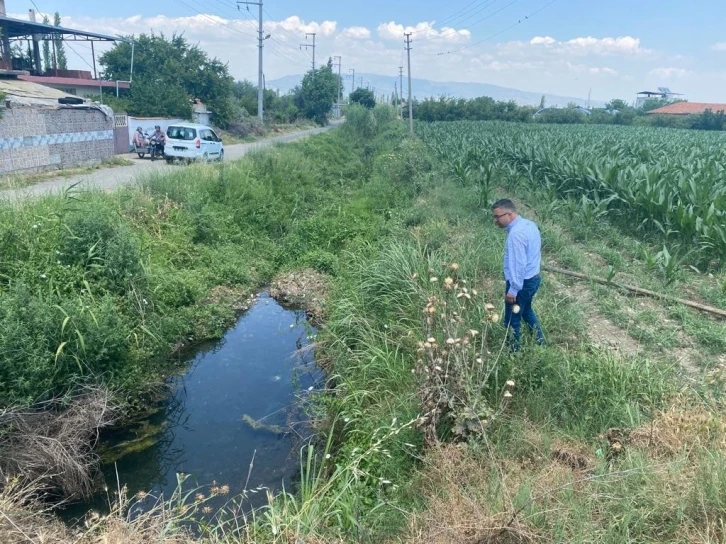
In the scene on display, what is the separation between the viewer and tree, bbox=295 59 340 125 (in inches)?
2169

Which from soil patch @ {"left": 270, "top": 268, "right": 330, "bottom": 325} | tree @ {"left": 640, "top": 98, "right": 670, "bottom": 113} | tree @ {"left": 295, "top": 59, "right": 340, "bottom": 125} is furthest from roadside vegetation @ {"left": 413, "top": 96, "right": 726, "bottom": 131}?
soil patch @ {"left": 270, "top": 268, "right": 330, "bottom": 325}

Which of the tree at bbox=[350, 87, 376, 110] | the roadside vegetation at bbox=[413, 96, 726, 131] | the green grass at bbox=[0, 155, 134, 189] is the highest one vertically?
the tree at bbox=[350, 87, 376, 110]

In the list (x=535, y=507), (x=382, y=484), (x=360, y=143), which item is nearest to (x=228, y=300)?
(x=382, y=484)

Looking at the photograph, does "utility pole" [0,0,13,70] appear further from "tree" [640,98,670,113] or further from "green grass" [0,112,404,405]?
"tree" [640,98,670,113]

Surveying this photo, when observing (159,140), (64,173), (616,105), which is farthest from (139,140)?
(616,105)

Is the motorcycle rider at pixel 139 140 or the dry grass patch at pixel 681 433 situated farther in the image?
the motorcycle rider at pixel 139 140

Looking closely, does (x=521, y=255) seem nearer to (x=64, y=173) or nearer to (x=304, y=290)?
(x=304, y=290)

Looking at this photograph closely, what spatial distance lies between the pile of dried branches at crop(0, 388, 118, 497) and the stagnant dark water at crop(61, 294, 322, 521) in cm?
26

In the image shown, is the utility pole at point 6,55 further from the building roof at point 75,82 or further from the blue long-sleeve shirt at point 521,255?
the blue long-sleeve shirt at point 521,255

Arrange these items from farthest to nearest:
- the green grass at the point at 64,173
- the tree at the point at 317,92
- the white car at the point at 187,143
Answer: the tree at the point at 317,92, the white car at the point at 187,143, the green grass at the point at 64,173

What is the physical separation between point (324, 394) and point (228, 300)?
12.7ft

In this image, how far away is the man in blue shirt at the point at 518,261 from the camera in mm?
5211

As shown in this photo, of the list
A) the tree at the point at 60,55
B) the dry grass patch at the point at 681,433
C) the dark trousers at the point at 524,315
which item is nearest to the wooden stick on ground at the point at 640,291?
the dark trousers at the point at 524,315

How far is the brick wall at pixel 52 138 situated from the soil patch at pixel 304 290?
9208 millimetres
